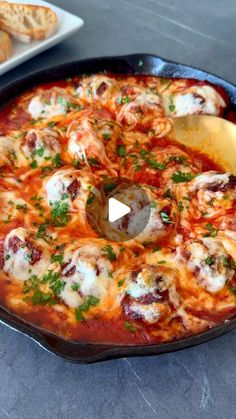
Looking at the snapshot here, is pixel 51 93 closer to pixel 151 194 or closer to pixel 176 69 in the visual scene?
pixel 176 69

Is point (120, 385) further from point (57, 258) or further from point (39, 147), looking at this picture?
point (39, 147)

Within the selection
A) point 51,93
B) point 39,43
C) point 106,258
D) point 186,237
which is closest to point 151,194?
point 186,237

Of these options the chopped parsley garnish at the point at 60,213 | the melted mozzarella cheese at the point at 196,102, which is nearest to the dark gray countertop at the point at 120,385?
the chopped parsley garnish at the point at 60,213

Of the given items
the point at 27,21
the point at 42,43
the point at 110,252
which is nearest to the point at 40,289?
the point at 110,252

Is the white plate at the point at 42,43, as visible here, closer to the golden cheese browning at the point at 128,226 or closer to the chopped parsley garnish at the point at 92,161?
the golden cheese browning at the point at 128,226

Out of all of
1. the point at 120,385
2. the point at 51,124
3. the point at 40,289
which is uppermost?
the point at 51,124
